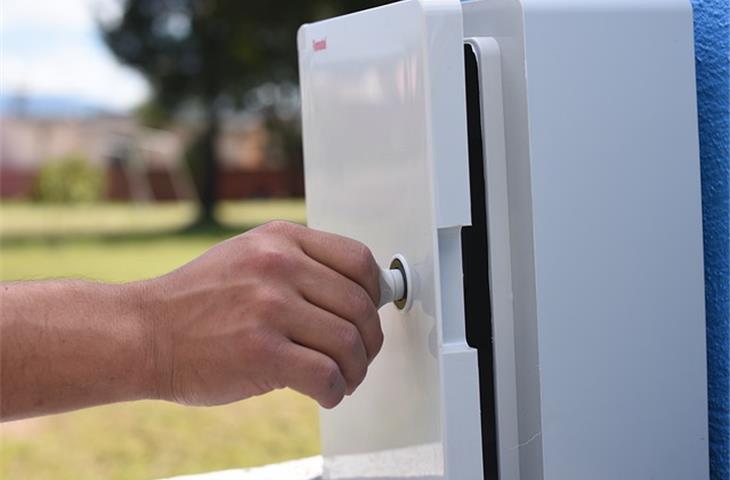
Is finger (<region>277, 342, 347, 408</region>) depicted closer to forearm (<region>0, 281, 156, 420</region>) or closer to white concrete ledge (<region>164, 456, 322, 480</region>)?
forearm (<region>0, 281, 156, 420</region>)

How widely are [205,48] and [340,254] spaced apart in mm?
11783

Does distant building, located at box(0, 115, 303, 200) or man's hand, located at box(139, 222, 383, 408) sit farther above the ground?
distant building, located at box(0, 115, 303, 200)

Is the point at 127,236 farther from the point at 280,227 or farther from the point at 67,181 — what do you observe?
the point at 280,227

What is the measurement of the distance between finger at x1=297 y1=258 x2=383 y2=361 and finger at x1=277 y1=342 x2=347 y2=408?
41 mm

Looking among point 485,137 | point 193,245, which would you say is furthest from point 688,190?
point 193,245

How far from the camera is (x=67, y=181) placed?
1254 centimetres

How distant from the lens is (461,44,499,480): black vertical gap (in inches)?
34.1

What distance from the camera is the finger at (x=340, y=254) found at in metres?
0.80

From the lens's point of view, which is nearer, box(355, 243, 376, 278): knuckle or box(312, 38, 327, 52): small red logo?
box(355, 243, 376, 278): knuckle

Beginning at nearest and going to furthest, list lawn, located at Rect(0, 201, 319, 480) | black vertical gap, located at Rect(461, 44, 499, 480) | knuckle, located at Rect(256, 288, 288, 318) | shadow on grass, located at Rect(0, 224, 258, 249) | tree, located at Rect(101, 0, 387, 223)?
knuckle, located at Rect(256, 288, 288, 318)
black vertical gap, located at Rect(461, 44, 499, 480)
lawn, located at Rect(0, 201, 319, 480)
shadow on grass, located at Rect(0, 224, 258, 249)
tree, located at Rect(101, 0, 387, 223)

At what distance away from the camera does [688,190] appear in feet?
2.85

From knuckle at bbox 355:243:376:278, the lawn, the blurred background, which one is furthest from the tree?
knuckle at bbox 355:243:376:278

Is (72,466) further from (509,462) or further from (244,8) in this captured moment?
(244,8)

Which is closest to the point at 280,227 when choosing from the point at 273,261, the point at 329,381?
the point at 273,261
